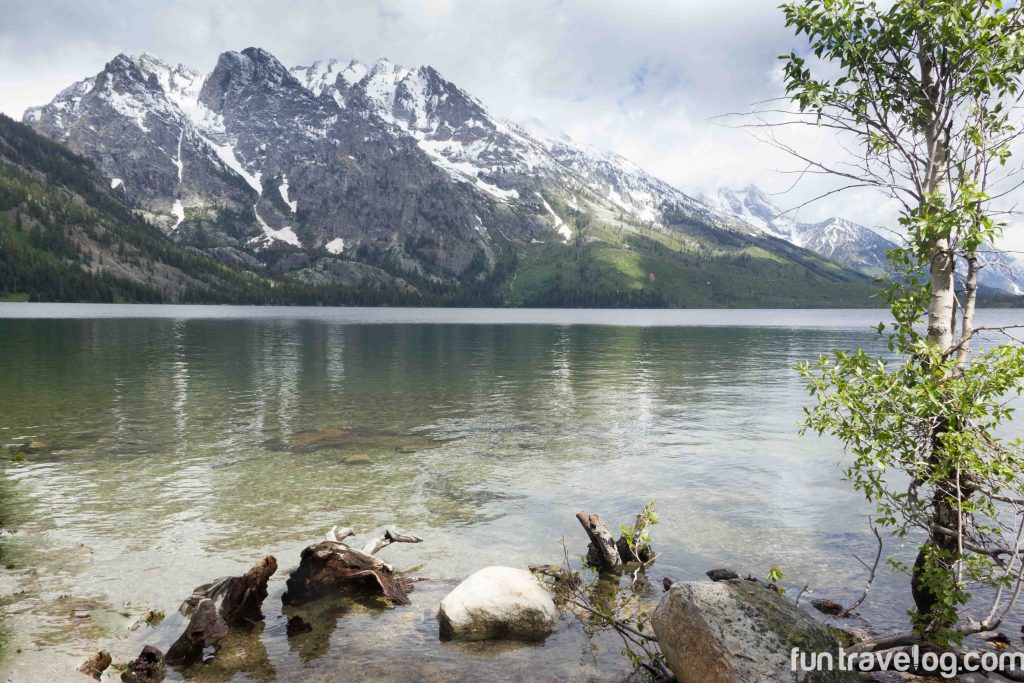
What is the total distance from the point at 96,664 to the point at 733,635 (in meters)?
11.7

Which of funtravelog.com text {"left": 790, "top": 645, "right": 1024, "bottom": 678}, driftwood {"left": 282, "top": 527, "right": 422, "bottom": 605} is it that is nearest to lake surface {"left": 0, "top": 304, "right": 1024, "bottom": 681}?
driftwood {"left": 282, "top": 527, "right": 422, "bottom": 605}

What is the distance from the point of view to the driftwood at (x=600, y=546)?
689 inches

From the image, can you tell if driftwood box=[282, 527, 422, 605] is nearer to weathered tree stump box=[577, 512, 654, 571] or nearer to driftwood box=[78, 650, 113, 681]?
driftwood box=[78, 650, 113, 681]

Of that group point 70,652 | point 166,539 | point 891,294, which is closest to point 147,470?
point 166,539

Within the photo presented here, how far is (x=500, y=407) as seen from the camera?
4778 centimetres

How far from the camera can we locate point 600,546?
1759cm

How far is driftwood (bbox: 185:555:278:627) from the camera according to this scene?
46.4 feet

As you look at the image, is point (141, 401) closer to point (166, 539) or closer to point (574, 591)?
point (166, 539)

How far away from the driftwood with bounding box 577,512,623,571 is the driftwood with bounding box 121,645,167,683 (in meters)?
10.3

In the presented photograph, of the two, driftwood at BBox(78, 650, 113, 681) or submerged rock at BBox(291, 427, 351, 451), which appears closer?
driftwood at BBox(78, 650, 113, 681)

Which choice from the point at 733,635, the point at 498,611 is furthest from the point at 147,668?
the point at 733,635

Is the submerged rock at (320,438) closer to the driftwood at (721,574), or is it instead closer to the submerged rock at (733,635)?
the driftwood at (721,574)

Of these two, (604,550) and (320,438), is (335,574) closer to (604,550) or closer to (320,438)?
(604,550)

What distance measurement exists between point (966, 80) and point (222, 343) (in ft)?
356
